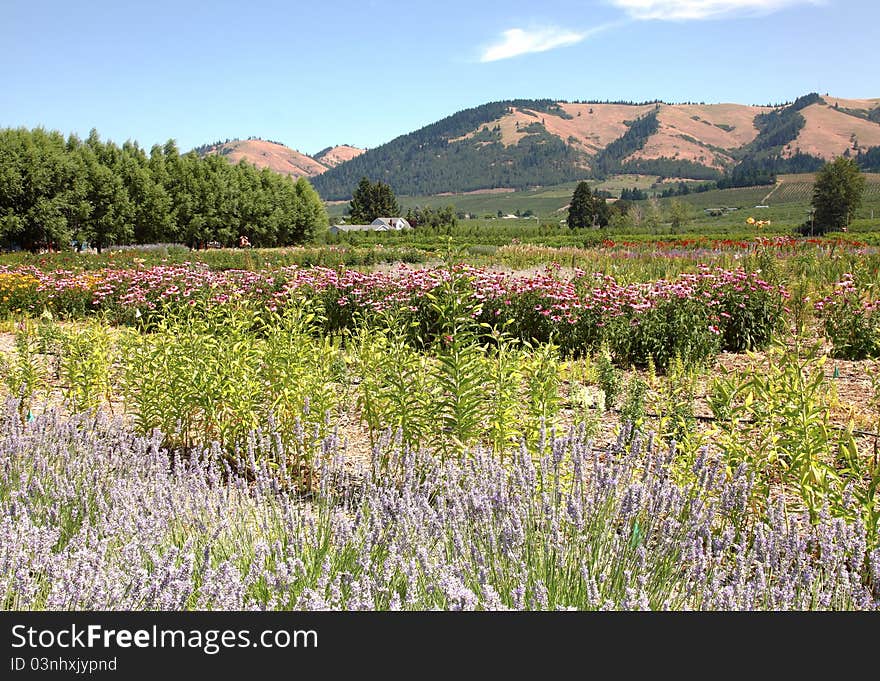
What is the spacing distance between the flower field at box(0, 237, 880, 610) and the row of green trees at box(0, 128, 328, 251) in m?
33.2

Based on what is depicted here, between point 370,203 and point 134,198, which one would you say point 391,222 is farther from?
point 134,198

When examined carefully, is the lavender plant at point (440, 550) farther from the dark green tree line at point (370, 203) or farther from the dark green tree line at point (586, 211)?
the dark green tree line at point (370, 203)

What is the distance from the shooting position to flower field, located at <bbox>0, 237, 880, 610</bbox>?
242 centimetres

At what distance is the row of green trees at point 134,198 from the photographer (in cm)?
3616

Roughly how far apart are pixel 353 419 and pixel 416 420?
1340 millimetres

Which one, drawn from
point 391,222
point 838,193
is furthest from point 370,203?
point 838,193

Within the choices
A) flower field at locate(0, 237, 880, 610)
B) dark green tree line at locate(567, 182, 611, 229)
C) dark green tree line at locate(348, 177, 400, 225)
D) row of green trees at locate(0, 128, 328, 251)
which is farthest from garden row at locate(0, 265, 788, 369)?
dark green tree line at locate(348, 177, 400, 225)

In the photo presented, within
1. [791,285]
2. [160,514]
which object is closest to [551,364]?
[160,514]

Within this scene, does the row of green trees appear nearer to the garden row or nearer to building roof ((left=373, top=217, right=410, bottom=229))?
the garden row

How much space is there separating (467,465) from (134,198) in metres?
43.9

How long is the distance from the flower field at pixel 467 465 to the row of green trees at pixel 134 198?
33197 millimetres

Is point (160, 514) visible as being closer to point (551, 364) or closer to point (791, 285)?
point (551, 364)

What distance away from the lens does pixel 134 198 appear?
42.2 metres

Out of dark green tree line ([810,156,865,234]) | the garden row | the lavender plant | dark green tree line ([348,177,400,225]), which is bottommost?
the lavender plant
